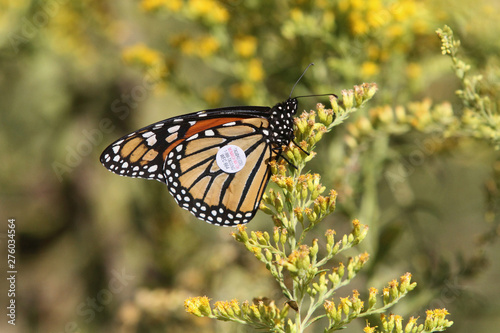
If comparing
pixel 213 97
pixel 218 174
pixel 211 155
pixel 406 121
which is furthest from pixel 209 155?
pixel 406 121

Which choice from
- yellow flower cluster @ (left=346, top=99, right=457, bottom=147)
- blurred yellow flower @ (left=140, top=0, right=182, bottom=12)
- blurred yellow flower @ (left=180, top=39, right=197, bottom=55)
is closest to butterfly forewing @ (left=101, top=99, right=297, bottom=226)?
yellow flower cluster @ (left=346, top=99, right=457, bottom=147)

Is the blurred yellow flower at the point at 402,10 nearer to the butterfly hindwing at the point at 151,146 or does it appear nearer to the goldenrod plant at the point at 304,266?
the butterfly hindwing at the point at 151,146

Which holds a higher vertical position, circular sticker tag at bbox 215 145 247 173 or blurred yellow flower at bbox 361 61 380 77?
blurred yellow flower at bbox 361 61 380 77

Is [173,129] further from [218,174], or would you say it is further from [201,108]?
[201,108]

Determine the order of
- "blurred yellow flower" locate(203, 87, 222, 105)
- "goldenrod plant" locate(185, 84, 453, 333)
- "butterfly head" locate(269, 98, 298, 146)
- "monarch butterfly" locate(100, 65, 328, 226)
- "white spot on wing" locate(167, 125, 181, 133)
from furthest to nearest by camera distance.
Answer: "blurred yellow flower" locate(203, 87, 222, 105)
"white spot on wing" locate(167, 125, 181, 133)
"monarch butterfly" locate(100, 65, 328, 226)
"butterfly head" locate(269, 98, 298, 146)
"goldenrod plant" locate(185, 84, 453, 333)

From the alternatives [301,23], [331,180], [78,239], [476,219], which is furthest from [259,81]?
[78,239]

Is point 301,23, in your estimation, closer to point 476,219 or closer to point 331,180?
point 331,180

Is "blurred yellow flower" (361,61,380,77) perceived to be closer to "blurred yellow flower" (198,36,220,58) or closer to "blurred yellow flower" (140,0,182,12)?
"blurred yellow flower" (198,36,220,58)

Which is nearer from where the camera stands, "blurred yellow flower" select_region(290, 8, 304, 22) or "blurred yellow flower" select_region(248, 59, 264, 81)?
"blurred yellow flower" select_region(290, 8, 304, 22)
